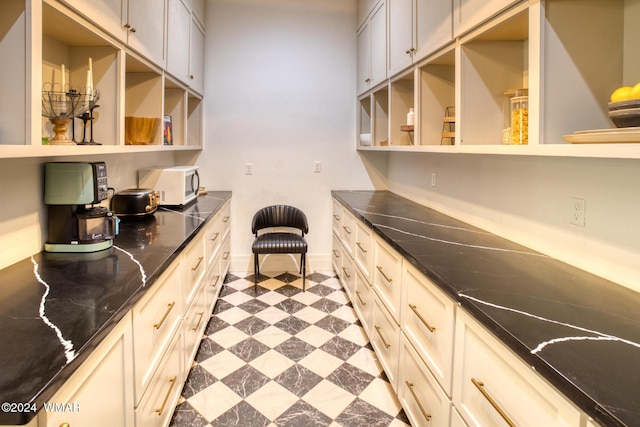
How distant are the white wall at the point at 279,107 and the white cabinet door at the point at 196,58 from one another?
Result: 206mm

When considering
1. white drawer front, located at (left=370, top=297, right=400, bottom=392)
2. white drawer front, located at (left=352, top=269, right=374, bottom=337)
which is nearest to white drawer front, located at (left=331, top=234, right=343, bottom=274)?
white drawer front, located at (left=352, top=269, right=374, bottom=337)

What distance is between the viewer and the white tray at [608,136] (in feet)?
3.27

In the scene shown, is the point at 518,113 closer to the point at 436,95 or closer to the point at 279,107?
the point at 436,95

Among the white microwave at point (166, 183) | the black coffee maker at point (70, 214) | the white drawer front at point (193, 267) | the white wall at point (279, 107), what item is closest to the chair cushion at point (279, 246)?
the white wall at point (279, 107)

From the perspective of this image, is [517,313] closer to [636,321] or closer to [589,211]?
[636,321]

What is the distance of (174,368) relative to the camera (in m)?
1.80

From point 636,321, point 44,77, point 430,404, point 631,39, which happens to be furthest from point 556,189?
point 44,77

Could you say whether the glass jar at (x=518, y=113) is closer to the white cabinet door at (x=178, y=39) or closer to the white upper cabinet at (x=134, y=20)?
the white upper cabinet at (x=134, y=20)

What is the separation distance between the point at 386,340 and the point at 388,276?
0.36 metres

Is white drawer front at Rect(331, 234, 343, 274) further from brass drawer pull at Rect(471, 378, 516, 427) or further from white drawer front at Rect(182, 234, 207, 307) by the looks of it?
brass drawer pull at Rect(471, 378, 516, 427)

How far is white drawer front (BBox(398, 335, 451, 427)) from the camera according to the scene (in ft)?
4.57

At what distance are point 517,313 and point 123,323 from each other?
3.66 feet

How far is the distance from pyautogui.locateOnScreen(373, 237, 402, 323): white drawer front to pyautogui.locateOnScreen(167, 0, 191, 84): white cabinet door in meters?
1.79

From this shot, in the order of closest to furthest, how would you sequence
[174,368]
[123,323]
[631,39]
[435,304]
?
[123,323], [631,39], [435,304], [174,368]
